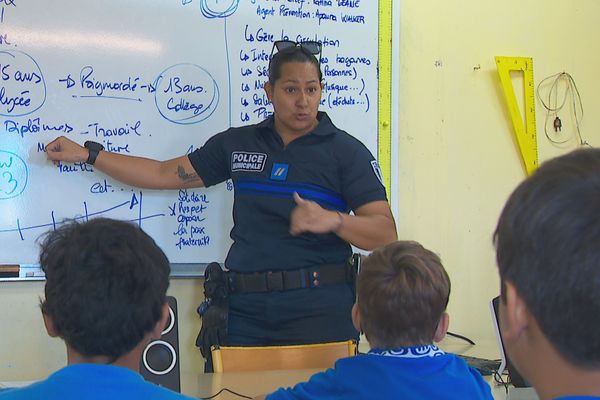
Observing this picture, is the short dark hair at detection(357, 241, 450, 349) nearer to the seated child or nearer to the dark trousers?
the seated child

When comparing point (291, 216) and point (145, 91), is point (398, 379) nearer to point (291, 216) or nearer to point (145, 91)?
point (291, 216)

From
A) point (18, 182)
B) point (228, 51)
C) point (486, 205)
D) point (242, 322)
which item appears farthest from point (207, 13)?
point (486, 205)

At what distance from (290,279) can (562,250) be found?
157 cm

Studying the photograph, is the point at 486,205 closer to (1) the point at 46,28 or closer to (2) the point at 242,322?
(2) the point at 242,322

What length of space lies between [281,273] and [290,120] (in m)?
0.49

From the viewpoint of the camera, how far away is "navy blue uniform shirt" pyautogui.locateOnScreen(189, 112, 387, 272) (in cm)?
217

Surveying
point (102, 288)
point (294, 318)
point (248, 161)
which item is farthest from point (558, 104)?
point (102, 288)

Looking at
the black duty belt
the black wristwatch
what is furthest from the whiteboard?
the black duty belt

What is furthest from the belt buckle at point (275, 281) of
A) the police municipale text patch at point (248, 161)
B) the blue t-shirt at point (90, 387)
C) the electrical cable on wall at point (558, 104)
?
the electrical cable on wall at point (558, 104)

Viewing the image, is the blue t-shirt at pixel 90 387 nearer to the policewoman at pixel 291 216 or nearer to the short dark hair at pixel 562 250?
the short dark hair at pixel 562 250

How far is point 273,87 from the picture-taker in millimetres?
2270

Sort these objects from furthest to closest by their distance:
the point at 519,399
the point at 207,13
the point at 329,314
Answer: the point at 207,13, the point at 329,314, the point at 519,399

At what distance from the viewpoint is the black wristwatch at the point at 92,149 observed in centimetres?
235

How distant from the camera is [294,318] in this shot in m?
2.13
